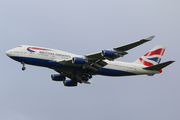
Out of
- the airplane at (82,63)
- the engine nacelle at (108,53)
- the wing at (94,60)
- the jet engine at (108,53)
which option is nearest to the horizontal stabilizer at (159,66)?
the airplane at (82,63)

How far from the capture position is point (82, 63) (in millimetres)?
45094

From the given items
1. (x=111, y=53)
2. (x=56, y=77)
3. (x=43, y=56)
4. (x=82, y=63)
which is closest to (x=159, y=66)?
(x=111, y=53)

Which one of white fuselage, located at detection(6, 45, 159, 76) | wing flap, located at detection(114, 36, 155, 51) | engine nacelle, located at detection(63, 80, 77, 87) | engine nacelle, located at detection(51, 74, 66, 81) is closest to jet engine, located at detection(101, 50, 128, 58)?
wing flap, located at detection(114, 36, 155, 51)

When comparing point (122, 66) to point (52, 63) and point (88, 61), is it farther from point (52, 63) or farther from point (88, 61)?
point (52, 63)

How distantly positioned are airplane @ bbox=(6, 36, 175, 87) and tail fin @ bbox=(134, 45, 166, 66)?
0.84ft

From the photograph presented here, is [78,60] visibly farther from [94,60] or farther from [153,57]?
[153,57]

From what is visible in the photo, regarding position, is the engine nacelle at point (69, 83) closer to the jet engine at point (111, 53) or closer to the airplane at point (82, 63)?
the airplane at point (82, 63)

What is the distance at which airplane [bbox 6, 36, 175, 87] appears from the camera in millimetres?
44031

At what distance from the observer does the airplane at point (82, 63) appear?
144 ft

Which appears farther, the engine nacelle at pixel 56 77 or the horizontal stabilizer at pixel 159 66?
the engine nacelle at pixel 56 77

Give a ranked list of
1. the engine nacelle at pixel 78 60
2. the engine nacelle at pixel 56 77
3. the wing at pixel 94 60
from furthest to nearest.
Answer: the engine nacelle at pixel 56 77
the engine nacelle at pixel 78 60
the wing at pixel 94 60

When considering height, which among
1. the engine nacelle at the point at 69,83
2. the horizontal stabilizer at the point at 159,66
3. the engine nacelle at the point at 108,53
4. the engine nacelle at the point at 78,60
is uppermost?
the engine nacelle at the point at 108,53

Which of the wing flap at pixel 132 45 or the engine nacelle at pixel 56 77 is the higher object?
the wing flap at pixel 132 45

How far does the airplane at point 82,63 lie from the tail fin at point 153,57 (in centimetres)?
25
